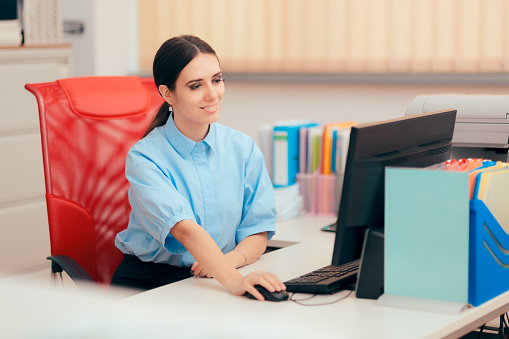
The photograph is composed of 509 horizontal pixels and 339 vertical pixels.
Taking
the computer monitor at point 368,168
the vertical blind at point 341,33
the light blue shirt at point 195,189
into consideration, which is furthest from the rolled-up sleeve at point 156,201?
the vertical blind at point 341,33

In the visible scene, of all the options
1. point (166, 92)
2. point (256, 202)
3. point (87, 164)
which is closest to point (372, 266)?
point (256, 202)

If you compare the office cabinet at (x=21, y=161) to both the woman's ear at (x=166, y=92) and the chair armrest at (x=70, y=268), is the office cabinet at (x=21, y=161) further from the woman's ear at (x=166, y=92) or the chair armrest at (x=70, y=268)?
the woman's ear at (x=166, y=92)

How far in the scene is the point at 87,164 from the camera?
1.85 meters

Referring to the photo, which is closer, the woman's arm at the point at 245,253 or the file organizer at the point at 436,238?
the file organizer at the point at 436,238

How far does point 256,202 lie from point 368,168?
0.53m

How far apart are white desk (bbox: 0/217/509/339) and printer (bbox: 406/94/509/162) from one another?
1.59ft

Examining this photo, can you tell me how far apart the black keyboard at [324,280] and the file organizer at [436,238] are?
0.39ft

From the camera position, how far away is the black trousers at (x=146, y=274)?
1.69 metres

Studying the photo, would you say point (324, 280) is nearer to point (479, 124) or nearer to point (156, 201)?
point (156, 201)

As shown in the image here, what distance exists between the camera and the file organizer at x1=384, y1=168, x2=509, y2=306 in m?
1.22

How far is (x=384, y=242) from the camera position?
129cm

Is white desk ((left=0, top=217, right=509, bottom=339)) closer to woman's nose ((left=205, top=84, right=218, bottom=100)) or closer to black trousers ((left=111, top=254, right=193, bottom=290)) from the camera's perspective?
black trousers ((left=111, top=254, right=193, bottom=290))

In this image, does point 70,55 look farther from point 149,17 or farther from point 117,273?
point 117,273

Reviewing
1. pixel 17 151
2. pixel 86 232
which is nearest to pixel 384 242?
pixel 86 232
